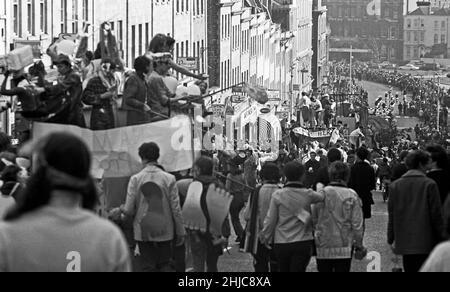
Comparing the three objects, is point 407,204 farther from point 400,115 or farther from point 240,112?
point 400,115

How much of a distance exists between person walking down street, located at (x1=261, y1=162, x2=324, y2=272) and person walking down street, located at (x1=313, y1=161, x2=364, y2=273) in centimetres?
11

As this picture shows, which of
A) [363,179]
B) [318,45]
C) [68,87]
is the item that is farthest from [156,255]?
[318,45]

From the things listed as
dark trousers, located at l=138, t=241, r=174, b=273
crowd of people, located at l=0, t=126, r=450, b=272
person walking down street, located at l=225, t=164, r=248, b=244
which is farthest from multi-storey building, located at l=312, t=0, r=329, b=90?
dark trousers, located at l=138, t=241, r=174, b=273

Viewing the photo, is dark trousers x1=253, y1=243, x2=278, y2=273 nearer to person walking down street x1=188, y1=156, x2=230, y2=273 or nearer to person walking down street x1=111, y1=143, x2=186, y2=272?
person walking down street x1=188, y1=156, x2=230, y2=273

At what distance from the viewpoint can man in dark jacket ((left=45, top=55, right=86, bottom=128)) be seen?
14234 millimetres

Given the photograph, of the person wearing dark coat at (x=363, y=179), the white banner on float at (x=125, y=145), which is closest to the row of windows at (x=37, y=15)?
the person wearing dark coat at (x=363, y=179)

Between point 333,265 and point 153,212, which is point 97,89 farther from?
point 333,265

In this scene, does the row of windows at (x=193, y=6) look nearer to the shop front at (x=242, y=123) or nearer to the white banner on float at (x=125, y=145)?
the shop front at (x=242, y=123)

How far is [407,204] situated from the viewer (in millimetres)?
12688

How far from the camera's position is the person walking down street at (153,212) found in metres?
13.2

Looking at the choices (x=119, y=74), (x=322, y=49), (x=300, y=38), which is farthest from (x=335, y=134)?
(x=322, y=49)

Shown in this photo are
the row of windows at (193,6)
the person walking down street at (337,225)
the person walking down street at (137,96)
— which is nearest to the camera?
the person walking down street at (337,225)

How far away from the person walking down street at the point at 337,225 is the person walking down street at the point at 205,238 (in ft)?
4.04

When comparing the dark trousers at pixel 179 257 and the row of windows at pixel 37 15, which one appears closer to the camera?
the dark trousers at pixel 179 257
